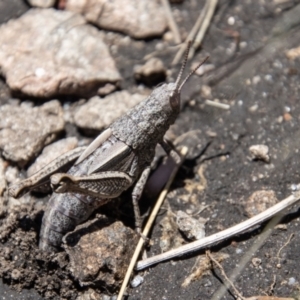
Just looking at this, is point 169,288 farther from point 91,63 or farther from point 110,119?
point 91,63

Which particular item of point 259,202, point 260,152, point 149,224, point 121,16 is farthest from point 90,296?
point 121,16

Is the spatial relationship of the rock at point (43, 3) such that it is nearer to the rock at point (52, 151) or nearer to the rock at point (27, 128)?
the rock at point (27, 128)

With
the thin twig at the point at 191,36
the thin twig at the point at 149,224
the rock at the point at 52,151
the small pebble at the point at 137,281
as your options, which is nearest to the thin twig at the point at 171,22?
the thin twig at the point at 191,36

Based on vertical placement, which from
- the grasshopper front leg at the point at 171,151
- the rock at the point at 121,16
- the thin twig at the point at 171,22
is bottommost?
the grasshopper front leg at the point at 171,151

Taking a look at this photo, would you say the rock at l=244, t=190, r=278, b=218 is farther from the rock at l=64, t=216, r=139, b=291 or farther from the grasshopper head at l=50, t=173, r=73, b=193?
the grasshopper head at l=50, t=173, r=73, b=193

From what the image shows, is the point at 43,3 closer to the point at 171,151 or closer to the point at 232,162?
the point at 171,151

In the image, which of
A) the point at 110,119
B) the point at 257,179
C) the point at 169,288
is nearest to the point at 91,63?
the point at 110,119
